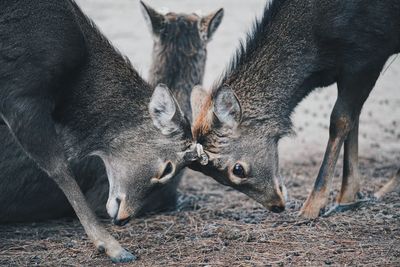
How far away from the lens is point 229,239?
6902 millimetres

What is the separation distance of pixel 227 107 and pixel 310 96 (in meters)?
6.06

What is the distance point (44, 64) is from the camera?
6613mm

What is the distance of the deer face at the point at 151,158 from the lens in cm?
676

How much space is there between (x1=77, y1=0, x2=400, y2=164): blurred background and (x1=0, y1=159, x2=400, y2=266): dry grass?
1.18m

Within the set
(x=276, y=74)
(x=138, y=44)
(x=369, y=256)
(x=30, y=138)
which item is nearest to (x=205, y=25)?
(x=276, y=74)

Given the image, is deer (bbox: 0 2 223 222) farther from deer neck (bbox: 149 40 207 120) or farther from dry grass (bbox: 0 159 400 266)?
dry grass (bbox: 0 159 400 266)

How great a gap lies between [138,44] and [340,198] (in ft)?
25.4

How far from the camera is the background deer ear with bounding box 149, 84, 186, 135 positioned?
673 centimetres

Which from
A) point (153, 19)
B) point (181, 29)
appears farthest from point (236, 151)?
point (153, 19)

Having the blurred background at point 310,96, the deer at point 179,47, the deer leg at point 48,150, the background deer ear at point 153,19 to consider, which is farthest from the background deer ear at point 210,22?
the deer leg at point 48,150

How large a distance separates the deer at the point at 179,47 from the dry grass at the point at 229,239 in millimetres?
1558

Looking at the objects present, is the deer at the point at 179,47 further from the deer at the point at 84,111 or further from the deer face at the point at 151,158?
the deer face at the point at 151,158

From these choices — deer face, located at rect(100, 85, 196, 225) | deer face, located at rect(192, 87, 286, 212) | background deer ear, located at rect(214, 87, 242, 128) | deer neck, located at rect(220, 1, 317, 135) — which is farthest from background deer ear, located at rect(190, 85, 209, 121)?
deer face, located at rect(100, 85, 196, 225)

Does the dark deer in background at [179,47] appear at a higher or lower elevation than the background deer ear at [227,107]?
higher
